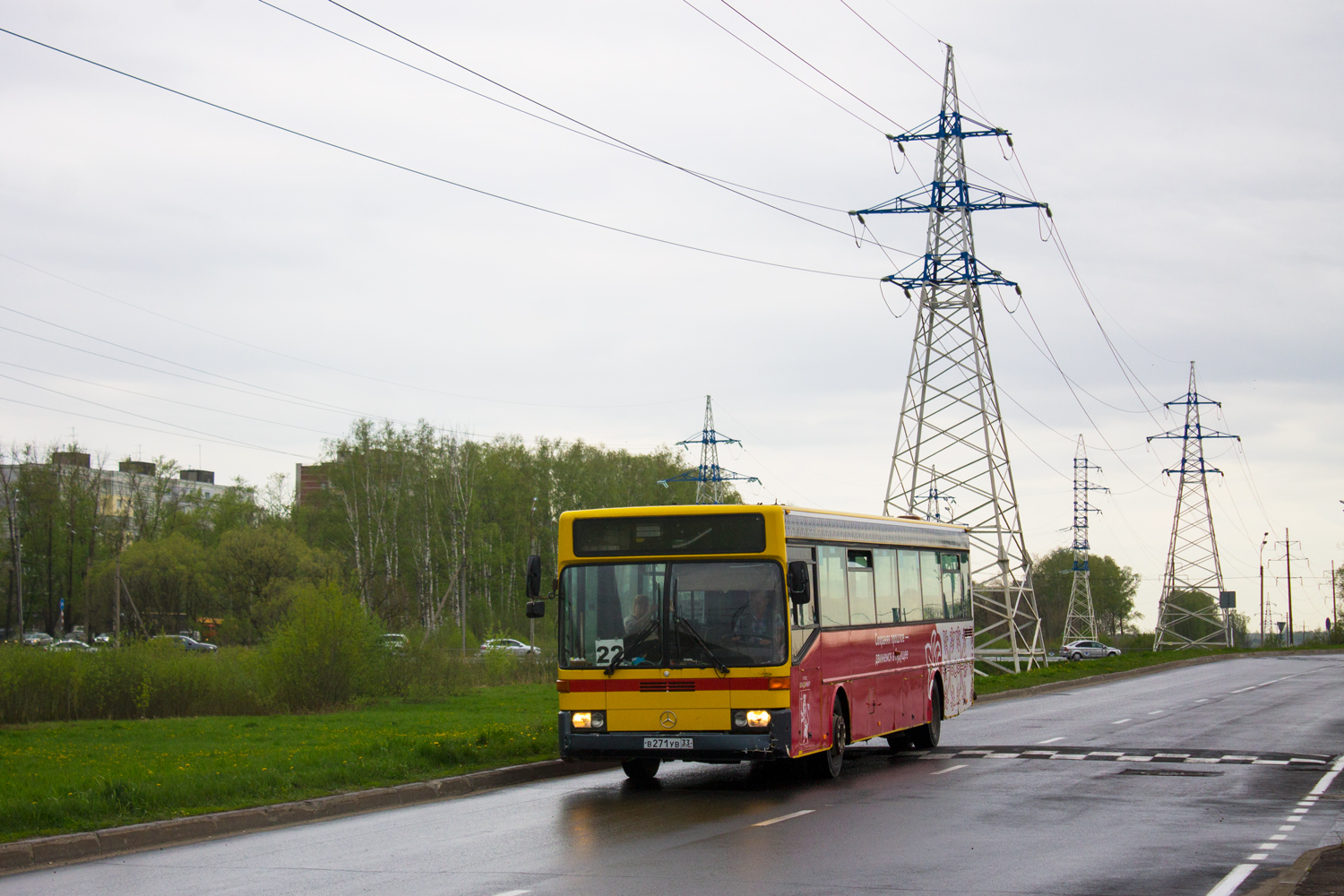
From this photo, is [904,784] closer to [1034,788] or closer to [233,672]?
[1034,788]

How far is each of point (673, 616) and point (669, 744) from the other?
135cm

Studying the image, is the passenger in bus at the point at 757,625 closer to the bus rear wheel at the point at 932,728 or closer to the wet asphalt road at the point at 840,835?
the wet asphalt road at the point at 840,835

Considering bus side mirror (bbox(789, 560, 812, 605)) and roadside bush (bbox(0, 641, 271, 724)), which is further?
roadside bush (bbox(0, 641, 271, 724))

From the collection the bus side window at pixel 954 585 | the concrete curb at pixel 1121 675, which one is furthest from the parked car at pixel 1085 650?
the bus side window at pixel 954 585

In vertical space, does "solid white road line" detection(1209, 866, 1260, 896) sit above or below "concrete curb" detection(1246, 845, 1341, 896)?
below

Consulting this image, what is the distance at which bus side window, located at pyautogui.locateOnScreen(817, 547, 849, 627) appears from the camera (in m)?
15.4

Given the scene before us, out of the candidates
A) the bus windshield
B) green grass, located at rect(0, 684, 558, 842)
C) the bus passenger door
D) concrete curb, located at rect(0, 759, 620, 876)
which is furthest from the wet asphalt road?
the bus windshield

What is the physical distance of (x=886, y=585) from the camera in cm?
1788

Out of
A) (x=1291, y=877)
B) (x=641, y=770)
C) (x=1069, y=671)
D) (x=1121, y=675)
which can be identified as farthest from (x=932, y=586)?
(x=1121, y=675)

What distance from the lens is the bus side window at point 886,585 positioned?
690 inches

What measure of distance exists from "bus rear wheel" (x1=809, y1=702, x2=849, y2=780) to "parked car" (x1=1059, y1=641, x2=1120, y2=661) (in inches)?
2607

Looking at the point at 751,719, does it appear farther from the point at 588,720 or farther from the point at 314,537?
the point at 314,537

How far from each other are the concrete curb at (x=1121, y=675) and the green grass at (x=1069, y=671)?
0.18 m

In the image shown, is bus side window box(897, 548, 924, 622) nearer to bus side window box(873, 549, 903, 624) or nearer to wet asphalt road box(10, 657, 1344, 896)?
bus side window box(873, 549, 903, 624)
